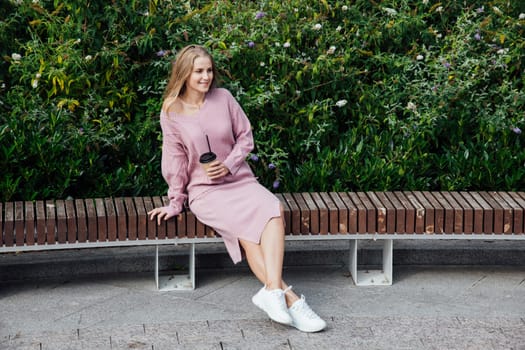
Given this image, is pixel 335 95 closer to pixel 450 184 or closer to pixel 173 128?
pixel 450 184

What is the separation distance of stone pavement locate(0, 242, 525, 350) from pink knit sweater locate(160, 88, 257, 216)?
1.93 ft

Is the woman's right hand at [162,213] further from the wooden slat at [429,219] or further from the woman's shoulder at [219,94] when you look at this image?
the wooden slat at [429,219]

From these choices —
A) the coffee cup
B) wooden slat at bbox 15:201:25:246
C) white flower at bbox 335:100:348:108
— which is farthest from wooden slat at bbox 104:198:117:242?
white flower at bbox 335:100:348:108

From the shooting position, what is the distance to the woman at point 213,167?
16.2ft

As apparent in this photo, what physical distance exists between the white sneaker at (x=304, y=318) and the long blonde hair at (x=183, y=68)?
4.42 feet

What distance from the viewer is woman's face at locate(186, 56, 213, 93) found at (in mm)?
5125

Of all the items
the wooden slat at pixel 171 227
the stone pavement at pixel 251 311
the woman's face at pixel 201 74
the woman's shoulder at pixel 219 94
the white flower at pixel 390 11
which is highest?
the white flower at pixel 390 11

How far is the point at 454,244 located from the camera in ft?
19.5

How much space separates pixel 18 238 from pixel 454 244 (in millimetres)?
2638

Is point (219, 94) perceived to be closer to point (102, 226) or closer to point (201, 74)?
point (201, 74)

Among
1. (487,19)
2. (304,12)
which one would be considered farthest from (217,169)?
(487,19)

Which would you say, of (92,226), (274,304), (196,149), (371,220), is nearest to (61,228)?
(92,226)

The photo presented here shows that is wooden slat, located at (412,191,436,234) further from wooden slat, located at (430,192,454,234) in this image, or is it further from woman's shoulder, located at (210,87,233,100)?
woman's shoulder, located at (210,87,233,100)

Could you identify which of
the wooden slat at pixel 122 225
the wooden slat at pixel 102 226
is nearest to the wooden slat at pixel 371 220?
the wooden slat at pixel 122 225
